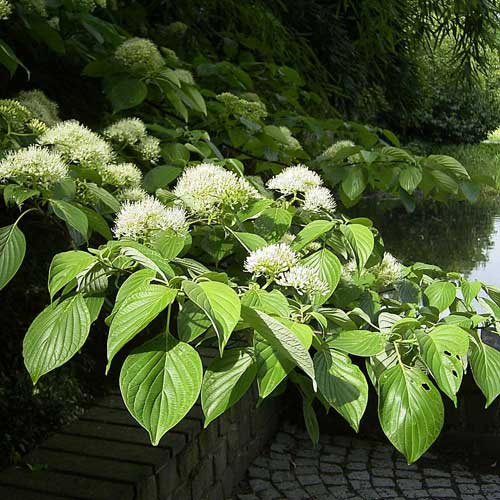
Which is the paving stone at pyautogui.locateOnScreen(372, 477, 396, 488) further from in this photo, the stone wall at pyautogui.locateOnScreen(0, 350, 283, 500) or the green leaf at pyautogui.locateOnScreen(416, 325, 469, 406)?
the green leaf at pyautogui.locateOnScreen(416, 325, 469, 406)

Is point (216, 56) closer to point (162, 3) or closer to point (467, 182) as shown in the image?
point (162, 3)

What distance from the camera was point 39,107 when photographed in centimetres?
152

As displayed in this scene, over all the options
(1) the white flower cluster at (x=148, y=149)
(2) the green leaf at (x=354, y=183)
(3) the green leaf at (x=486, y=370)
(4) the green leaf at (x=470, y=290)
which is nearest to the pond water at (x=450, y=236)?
(2) the green leaf at (x=354, y=183)

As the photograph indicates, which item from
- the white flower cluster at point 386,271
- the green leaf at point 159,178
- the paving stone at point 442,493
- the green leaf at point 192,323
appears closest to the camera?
the green leaf at point 192,323

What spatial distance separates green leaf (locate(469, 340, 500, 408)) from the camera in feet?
2.92

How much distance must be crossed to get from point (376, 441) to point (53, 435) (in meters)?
1.73

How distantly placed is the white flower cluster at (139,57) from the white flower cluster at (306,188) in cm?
64

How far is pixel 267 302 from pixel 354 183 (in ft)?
3.18

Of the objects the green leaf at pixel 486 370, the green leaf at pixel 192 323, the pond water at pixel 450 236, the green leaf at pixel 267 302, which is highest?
the green leaf at pixel 192 323

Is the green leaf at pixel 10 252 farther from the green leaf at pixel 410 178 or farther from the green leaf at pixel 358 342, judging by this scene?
the green leaf at pixel 410 178

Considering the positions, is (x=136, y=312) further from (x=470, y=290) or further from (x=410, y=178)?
(x=410, y=178)

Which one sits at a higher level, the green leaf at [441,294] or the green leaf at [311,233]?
the green leaf at [311,233]

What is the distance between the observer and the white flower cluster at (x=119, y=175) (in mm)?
1179

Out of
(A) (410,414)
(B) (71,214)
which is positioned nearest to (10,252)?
(B) (71,214)
